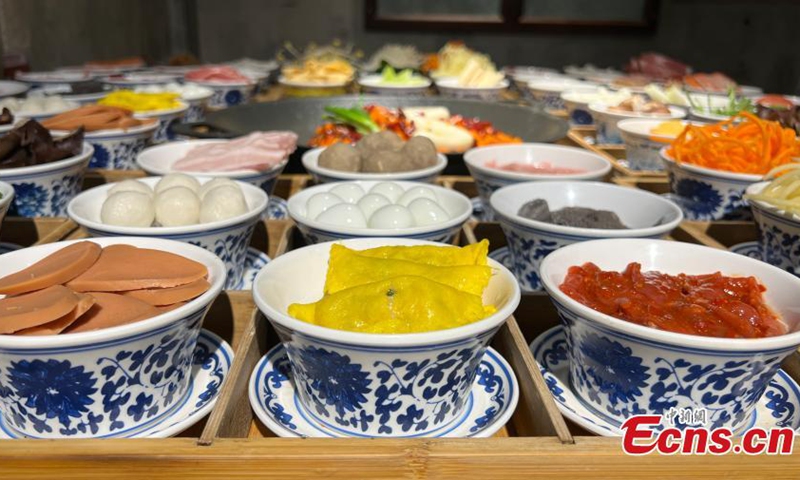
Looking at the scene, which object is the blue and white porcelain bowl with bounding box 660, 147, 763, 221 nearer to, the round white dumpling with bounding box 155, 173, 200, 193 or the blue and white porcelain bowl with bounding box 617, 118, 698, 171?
the blue and white porcelain bowl with bounding box 617, 118, 698, 171

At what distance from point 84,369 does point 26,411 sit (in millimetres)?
153

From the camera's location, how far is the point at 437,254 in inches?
47.3

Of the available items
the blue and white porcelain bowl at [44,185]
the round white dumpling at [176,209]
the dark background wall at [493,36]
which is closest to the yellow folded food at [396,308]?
the round white dumpling at [176,209]

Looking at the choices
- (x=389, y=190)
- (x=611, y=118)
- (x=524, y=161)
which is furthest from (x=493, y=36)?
(x=389, y=190)

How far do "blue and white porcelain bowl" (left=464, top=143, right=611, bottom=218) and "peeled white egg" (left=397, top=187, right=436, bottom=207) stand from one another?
0.27 metres

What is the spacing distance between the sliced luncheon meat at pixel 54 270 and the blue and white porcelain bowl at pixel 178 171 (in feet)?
2.15

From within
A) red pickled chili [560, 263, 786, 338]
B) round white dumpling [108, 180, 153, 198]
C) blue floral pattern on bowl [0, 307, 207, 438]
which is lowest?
blue floral pattern on bowl [0, 307, 207, 438]

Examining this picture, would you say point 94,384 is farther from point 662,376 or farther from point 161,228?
point 662,376

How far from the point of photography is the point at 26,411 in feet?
3.26

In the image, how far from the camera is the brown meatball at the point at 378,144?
6.54 ft

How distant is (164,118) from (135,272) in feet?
5.83

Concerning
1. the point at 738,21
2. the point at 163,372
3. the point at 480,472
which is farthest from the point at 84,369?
the point at 738,21

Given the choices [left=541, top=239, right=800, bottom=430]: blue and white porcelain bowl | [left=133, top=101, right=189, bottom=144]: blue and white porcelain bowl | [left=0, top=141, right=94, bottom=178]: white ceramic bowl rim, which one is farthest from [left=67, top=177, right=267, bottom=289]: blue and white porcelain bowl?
[left=133, top=101, right=189, bottom=144]: blue and white porcelain bowl

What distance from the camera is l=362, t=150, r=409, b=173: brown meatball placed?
1.90m
